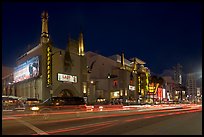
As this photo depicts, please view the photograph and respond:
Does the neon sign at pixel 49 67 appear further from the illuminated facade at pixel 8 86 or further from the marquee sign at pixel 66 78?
the illuminated facade at pixel 8 86

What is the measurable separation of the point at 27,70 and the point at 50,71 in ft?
17.1

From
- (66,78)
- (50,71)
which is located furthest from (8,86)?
(50,71)

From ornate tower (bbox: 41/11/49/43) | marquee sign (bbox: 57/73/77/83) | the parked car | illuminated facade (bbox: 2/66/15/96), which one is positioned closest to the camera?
the parked car

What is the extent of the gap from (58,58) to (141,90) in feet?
172

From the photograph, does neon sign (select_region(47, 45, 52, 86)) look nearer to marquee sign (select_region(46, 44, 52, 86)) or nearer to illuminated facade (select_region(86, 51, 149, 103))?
marquee sign (select_region(46, 44, 52, 86))

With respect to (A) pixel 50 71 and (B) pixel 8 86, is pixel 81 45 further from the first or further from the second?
(B) pixel 8 86

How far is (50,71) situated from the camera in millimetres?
53062

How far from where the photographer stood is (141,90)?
104 metres

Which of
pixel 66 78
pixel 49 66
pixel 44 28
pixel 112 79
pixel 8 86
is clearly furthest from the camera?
pixel 112 79

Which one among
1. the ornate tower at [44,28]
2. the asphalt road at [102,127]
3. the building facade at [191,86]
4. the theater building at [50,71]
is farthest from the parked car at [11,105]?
the building facade at [191,86]

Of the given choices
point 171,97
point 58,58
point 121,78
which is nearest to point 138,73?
point 121,78

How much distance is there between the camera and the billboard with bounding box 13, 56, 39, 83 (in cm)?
5278

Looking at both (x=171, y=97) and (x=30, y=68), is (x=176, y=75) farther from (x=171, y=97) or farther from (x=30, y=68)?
(x=30, y=68)

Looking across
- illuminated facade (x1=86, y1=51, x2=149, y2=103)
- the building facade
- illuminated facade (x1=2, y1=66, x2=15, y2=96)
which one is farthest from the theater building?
the building facade
